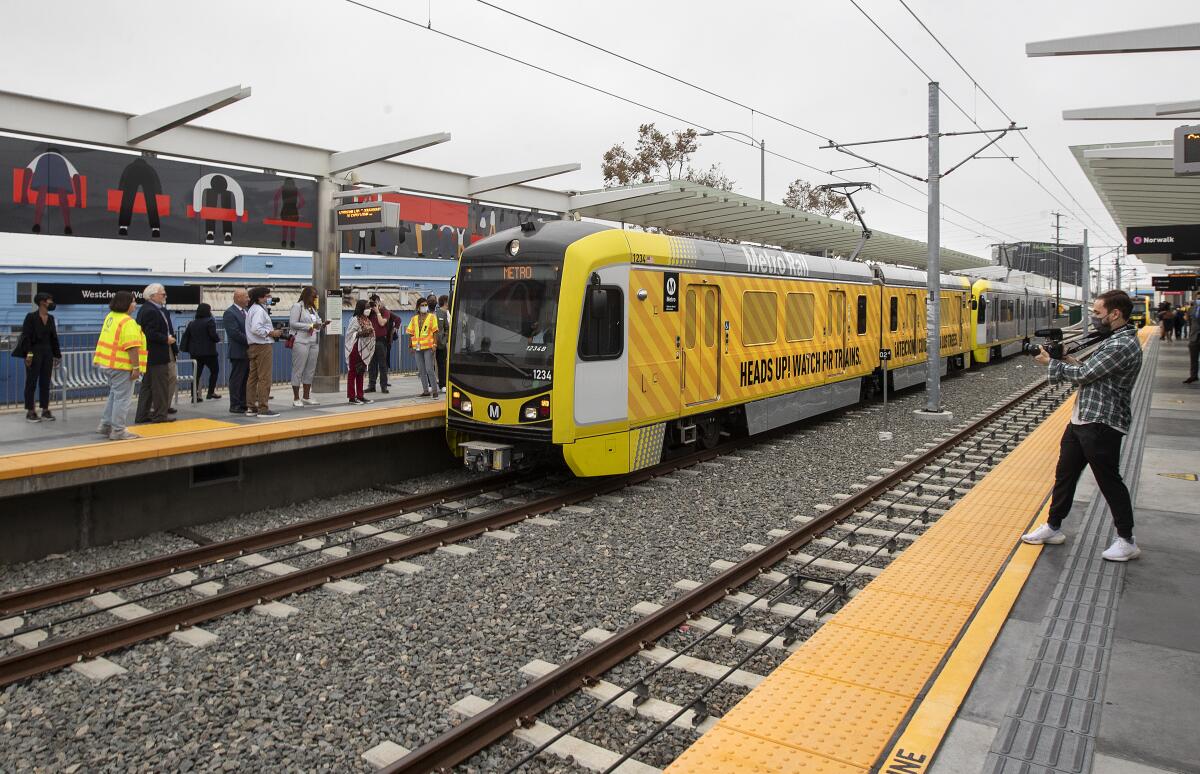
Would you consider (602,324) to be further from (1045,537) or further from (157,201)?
(157,201)

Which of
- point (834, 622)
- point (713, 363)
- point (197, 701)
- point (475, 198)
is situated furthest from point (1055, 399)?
point (197, 701)

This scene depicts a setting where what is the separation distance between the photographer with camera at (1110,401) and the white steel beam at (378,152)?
29.4 ft

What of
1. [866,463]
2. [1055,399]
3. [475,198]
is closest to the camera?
[866,463]

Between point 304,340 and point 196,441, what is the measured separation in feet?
11.2

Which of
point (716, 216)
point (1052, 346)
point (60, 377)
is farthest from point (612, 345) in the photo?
point (716, 216)

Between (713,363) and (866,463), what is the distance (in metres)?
2.44

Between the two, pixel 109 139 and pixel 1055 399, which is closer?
pixel 109 139

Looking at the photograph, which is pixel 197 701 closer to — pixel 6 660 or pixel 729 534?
pixel 6 660

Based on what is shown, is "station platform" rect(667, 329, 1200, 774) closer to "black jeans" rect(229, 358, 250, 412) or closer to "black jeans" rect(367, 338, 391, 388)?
"black jeans" rect(229, 358, 250, 412)

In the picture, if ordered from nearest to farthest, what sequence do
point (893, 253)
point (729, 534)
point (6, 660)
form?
point (6, 660) < point (729, 534) < point (893, 253)

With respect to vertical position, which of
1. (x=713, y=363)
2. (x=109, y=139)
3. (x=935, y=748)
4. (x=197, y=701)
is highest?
(x=109, y=139)

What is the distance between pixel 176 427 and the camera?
949 cm

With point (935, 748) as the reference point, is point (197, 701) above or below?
below

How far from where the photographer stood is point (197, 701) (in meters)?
4.65
